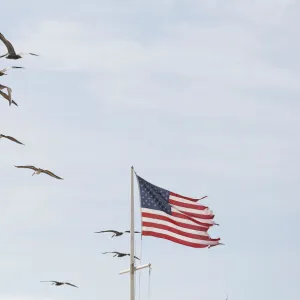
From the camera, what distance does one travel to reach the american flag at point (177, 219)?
237 ft

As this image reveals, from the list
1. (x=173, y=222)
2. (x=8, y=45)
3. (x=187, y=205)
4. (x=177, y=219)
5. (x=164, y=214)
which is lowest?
(x=8, y=45)

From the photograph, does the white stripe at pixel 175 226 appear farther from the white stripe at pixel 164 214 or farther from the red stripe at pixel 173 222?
the white stripe at pixel 164 214

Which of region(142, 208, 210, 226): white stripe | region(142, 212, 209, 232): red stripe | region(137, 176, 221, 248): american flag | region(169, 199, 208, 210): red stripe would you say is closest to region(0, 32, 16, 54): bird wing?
region(137, 176, 221, 248): american flag

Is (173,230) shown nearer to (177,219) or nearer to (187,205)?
(177,219)

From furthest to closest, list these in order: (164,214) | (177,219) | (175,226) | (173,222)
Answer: (164,214) → (177,219) → (173,222) → (175,226)

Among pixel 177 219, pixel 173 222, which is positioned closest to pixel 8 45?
pixel 173 222

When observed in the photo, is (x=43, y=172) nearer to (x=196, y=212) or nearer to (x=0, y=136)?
(x=0, y=136)

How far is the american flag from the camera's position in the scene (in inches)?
2842

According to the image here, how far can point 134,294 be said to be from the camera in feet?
225

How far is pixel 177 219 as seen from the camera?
72812 mm

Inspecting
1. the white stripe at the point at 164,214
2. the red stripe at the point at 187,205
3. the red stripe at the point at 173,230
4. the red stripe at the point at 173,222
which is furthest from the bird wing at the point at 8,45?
the red stripe at the point at 187,205

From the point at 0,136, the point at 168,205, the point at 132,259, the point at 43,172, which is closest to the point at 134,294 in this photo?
the point at 132,259

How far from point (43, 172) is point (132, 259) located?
74.5 feet

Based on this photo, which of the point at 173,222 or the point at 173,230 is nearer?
the point at 173,230
